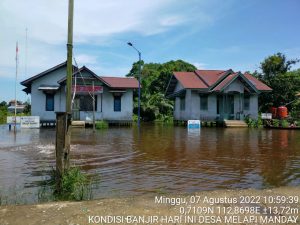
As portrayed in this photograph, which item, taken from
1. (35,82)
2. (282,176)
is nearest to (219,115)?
(35,82)

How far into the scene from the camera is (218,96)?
33.6 m

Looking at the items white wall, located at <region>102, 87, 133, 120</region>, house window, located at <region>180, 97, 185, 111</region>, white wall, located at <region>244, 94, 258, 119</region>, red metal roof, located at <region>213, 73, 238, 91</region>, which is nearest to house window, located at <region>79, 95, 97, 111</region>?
white wall, located at <region>102, 87, 133, 120</region>

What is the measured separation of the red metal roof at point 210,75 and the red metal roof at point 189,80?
0.43 meters

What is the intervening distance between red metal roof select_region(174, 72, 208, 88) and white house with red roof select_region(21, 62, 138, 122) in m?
4.96

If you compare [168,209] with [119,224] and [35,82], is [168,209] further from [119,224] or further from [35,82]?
[35,82]

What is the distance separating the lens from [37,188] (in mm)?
6953

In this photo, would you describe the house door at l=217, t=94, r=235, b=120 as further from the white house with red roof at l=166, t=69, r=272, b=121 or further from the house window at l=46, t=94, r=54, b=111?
the house window at l=46, t=94, r=54, b=111

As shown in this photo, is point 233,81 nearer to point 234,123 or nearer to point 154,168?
point 234,123

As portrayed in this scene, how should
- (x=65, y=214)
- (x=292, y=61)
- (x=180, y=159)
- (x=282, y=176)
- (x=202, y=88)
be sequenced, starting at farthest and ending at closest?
(x=292, y=61) → (x=202, y=88) → (x=180, y=159) → (x=282, y=176) → (x=65, y=214)

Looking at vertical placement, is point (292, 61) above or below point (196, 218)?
above

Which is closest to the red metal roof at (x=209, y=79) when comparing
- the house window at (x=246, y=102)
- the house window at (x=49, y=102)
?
the house window at (x=246, y=102)

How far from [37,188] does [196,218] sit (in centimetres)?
380

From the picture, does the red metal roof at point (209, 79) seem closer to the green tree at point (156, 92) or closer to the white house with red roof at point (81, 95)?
the white house with red roof at point (81, 95)

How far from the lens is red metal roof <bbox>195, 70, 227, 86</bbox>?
107 ft
